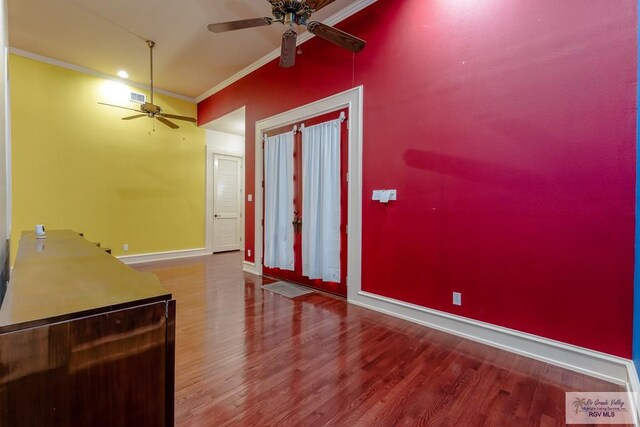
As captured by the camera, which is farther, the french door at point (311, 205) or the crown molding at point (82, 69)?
the crown molding at point (82, 69)

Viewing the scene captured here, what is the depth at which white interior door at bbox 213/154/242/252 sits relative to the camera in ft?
22.4

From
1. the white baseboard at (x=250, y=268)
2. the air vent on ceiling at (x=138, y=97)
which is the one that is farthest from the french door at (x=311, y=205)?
the air vent on ceiling at (x=138, y=97)

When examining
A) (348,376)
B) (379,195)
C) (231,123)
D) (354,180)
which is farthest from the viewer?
(231,123)

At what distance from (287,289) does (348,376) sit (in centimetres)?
209

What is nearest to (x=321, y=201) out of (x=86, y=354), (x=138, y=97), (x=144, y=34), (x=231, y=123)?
(x=86, y=354)

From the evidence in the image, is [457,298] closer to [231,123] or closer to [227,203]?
[231,123]

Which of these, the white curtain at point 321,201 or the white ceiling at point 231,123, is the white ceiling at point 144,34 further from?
the white curtain at point 321,201

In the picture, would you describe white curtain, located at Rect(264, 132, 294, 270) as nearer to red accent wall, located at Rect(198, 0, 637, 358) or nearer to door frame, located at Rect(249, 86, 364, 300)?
door frame, located at Rect(249, 86, 364, 300)

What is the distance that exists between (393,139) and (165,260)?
5073 mm

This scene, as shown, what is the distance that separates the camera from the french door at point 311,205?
12.0ft

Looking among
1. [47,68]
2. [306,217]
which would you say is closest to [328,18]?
[306,217]

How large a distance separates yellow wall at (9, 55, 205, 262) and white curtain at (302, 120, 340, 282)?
3475 millimetres

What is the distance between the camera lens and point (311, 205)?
395 centimetres

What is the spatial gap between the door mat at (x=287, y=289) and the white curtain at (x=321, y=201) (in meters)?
0.21
